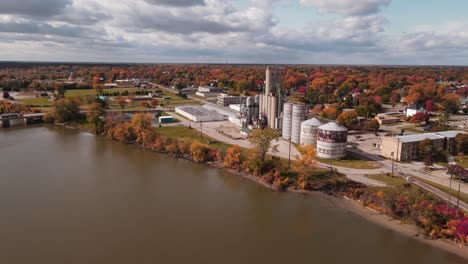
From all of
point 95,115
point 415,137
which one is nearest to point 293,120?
point 415,137

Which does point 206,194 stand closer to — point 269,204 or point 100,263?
point 269,204

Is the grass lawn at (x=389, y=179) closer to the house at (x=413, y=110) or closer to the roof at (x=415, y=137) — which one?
the roof at (x=415, y=137)

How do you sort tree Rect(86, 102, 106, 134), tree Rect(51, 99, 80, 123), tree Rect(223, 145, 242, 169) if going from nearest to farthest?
tree Rect(223, 145, 242, 169)
tree Rect(86, 102, 106, 134)
tree Rect(51, 99, 80, 123)

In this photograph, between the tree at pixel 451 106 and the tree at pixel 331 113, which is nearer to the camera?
the tree at pixel 331 113

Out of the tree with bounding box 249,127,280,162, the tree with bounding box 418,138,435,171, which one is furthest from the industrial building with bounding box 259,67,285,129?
the tree with bounding box 418,138,435,171

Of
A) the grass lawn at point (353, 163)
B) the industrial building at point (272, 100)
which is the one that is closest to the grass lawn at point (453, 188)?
the grass lawn at point (353, 163)

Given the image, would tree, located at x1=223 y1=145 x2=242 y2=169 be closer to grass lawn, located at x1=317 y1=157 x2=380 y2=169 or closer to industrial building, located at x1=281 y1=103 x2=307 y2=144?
grass lawn, located at x1=317 y1=157 x2=380 y2=169

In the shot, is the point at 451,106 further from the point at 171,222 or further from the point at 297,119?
the point at 171,222

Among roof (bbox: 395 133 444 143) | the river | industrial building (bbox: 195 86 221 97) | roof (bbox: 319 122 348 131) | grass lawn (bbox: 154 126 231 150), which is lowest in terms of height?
the river
